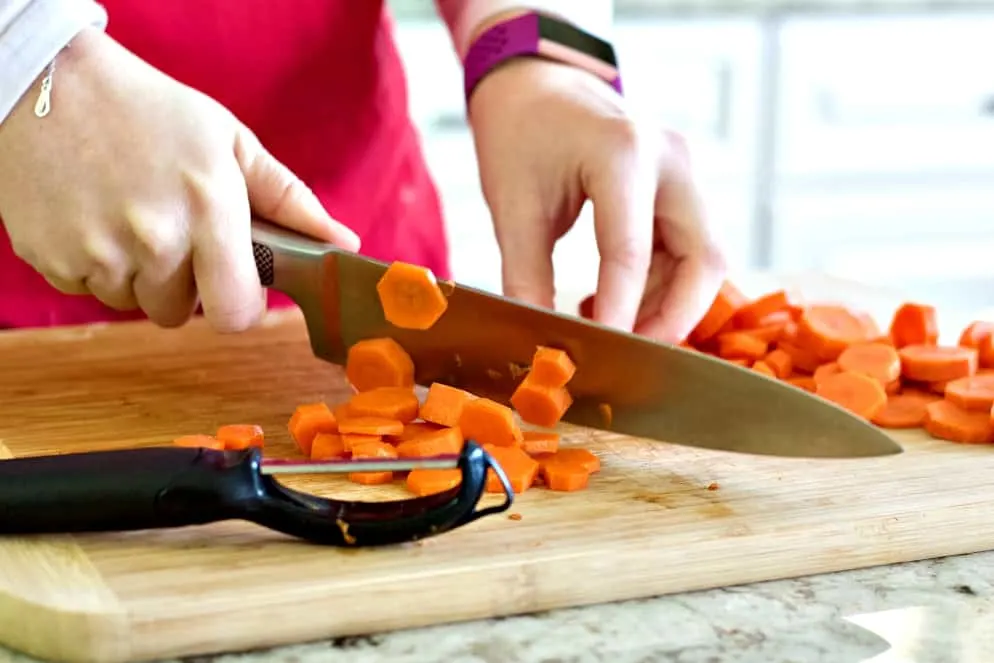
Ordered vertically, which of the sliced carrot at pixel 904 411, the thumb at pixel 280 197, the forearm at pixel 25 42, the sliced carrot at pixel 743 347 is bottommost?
the sliced carrot at pixel 904 411

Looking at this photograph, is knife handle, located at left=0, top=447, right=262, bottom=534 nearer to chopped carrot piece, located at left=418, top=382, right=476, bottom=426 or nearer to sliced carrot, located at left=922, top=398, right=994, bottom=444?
chopped carrot piece, located at left=418, top=382, right=476, bottom=426

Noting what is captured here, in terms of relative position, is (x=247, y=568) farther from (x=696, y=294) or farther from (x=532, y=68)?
(x=532, y=68)

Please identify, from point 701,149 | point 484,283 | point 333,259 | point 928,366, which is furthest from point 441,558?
point 701,149

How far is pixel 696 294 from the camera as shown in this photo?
1.40 meters

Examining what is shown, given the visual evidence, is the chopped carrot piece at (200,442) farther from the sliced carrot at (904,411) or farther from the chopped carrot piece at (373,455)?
the sliced carrot at (904,411)

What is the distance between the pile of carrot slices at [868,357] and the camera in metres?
1.27

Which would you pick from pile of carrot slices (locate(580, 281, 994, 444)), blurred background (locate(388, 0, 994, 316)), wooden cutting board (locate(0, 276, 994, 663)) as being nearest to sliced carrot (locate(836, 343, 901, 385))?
pile of carrot slices (locate(580, 281, 994, 444))

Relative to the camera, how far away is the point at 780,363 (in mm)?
1427

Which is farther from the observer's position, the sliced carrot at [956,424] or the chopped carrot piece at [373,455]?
the sliced carrot at [956,424]

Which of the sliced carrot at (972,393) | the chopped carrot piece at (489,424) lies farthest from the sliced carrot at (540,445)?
the sliced carrot at (972,393)

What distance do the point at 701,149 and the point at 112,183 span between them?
237 centimetres

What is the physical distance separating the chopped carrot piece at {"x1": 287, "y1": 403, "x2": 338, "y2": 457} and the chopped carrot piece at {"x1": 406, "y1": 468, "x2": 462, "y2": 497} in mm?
126

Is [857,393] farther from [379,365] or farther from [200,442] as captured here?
[200,442]

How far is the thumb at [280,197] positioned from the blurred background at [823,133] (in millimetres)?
1839
